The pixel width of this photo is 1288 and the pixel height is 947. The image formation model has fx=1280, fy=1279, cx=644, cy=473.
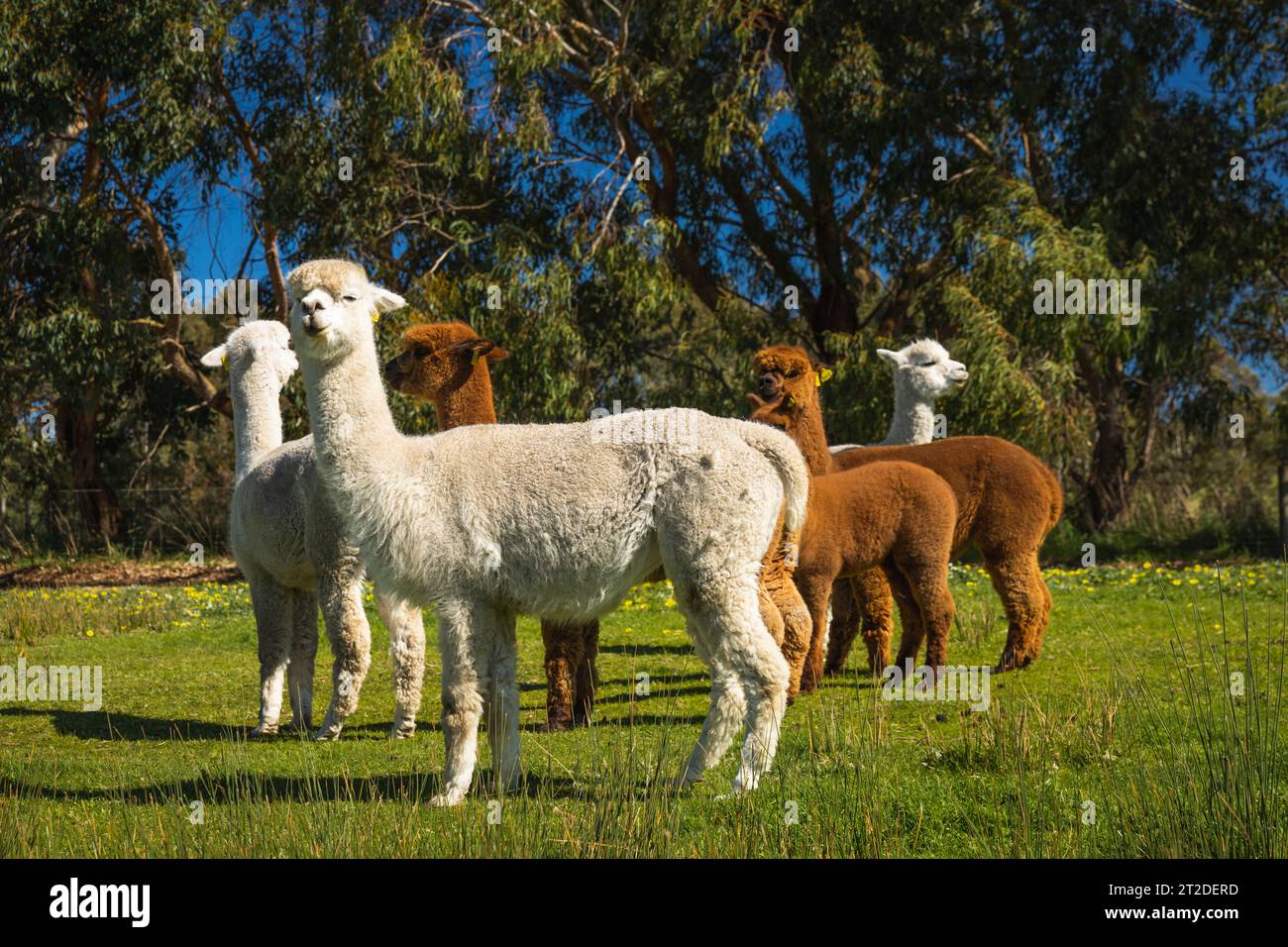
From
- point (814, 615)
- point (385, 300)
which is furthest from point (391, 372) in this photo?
point (814, 615)

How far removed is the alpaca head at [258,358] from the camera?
8352 mm

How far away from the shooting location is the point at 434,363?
7223 mm

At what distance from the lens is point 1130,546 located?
797 inches

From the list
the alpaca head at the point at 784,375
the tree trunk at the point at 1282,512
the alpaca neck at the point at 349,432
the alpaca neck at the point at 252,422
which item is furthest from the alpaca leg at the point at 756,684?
the tree trunk at the point at 1282,512

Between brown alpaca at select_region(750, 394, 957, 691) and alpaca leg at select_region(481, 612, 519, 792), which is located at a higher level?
brown alpaca at select_region(750, 394, 957, 691)

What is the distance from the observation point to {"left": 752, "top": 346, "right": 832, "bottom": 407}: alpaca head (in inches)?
316

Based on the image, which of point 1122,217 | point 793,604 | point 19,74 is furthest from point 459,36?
point 793,604

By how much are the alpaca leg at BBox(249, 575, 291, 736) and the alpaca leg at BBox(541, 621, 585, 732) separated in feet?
5.76

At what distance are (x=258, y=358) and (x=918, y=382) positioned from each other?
575cm

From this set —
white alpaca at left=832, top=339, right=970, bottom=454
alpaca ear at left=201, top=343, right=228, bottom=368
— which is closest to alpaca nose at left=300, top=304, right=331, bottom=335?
alpaca ear at left=201, top=343, right=228, bottom=368

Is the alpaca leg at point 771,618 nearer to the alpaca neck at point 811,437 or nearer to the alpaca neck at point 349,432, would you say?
the alpaca neck at point 349,432

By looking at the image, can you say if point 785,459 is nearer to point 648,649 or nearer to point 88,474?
point 648,649

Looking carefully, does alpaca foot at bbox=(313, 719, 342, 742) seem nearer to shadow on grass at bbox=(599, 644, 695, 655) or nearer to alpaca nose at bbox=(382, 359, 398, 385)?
alpaca nose at bbox=(382, 359, 398, 385)
